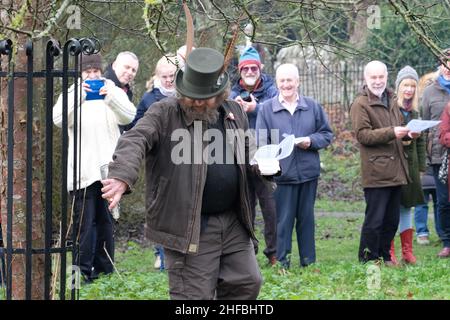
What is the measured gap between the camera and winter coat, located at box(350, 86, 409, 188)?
1070cm

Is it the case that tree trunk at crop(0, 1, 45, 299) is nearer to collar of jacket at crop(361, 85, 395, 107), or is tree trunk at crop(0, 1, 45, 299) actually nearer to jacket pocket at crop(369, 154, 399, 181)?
jacket pocket at crop(369, 154, 399, 181)

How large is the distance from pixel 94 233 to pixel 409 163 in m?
3.73

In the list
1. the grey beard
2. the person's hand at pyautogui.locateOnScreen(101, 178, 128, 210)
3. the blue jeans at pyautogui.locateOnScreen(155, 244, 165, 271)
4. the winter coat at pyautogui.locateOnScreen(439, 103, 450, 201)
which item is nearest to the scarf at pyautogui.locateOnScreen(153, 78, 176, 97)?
the blue jeans at pyautogui.locateOnScreen(155, 244, 165, 271)

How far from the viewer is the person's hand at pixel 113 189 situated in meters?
5.82

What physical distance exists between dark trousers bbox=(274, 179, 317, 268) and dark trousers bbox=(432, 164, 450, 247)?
2.01 m

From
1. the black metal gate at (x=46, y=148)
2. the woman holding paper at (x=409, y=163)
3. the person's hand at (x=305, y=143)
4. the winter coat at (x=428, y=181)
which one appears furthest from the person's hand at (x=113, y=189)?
the winter coat at (x=428, y=181)

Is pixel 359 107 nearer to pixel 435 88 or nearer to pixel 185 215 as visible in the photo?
pixel 435 88

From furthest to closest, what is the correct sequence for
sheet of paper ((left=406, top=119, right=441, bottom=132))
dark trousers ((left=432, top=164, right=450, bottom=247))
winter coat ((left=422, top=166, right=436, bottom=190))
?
1. winter coat ((left=422, top=166, right=436, bottom=190))
2. dark trousers ((left=432, top=164, right=450, bottom=247))
3. sheet of paper ((left=406, top=119, right=441, bottom=132))

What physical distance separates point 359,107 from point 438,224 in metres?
2.65

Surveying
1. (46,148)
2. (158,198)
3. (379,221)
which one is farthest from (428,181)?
(46,148)

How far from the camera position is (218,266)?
22.1 feet

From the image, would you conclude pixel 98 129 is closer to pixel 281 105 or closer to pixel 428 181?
pixel 281 105

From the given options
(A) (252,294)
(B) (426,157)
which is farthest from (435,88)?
(A) (252,294)

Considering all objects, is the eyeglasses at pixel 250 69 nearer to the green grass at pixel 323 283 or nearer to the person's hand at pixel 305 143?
the person's hand at pixel 305 143
